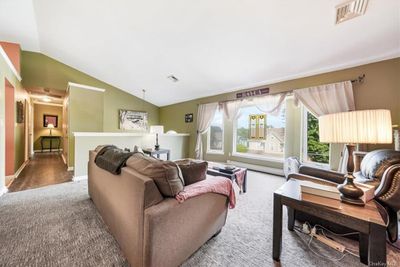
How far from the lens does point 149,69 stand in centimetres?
444

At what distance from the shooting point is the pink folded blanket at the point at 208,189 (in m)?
1.27

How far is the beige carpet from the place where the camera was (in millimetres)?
1379

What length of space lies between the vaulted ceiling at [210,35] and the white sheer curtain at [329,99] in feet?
1.24

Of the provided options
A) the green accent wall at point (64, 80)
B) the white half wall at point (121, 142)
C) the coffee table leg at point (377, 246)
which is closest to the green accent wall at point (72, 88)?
the green accent wall at point (64, 80)

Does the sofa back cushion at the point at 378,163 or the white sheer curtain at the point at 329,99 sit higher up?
the white sheer curtain at the point at 329,99

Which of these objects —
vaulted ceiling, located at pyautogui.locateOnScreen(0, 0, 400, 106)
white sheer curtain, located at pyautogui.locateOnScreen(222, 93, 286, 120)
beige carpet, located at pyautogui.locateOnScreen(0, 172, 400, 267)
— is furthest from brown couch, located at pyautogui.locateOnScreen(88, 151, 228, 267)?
white sheer curtain, located at pyautogui.locateOnScreen(222, 93, 286, 120)

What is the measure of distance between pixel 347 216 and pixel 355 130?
590 millimetres

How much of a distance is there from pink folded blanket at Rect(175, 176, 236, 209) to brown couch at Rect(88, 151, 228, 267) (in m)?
0.04

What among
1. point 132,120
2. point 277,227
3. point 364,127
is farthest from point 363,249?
point 132,120

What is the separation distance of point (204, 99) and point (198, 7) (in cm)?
323

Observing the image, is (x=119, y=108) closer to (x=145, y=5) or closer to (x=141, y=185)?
(x=145, y=5)

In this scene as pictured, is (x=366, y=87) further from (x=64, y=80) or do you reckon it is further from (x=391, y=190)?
(x=64, y=80)

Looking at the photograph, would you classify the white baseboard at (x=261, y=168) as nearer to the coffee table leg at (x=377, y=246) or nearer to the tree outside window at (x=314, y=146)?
the tree outside window at (x=314, y=146)

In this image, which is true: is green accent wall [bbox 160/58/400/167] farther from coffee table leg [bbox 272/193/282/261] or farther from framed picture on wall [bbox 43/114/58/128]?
framed picture on wall [bbox 43/114/58/128]
